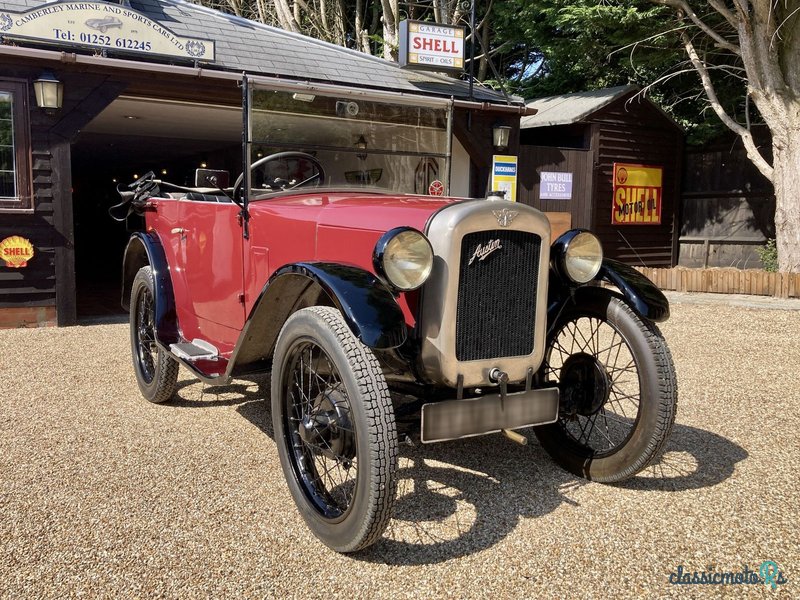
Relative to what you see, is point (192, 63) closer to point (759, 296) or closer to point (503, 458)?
point (503, 458)

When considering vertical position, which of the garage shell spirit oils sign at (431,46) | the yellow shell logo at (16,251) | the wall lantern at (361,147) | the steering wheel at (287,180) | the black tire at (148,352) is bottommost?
the black tire at (148,352)

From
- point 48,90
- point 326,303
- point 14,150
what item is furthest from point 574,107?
point 326,303

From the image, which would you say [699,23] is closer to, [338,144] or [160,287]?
[338,144]

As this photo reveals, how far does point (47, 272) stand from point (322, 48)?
181 inches

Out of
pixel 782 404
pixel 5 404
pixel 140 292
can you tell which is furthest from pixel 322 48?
pixel 782 404

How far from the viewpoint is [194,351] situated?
369 centimetres

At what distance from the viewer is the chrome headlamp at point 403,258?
2.38 meters

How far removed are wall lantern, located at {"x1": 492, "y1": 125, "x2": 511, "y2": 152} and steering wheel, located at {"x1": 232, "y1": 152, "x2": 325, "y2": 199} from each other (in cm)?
637

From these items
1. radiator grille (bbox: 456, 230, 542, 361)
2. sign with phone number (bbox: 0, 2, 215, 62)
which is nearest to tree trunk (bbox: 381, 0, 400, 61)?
sign with phone number (bbox: 0, 2, 215, 62)

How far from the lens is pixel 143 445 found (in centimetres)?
349

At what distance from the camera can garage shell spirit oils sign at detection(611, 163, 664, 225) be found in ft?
40.3

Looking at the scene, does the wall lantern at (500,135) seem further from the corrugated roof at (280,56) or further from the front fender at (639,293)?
the front fender at (639,293)

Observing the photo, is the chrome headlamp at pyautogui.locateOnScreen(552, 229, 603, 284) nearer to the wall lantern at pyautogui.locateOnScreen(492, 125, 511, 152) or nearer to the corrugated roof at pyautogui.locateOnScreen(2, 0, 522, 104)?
the corrugated roof at pyautogui.locateOnScreen(2, 0, 522, 104)

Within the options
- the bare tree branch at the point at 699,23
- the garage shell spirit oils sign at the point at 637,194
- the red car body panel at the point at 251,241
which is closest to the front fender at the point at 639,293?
the red car body panel at the point at 251,241
